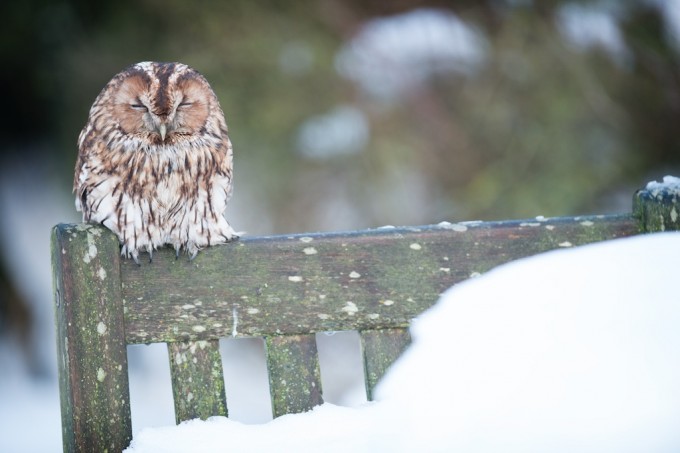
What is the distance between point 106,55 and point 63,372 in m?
3.12

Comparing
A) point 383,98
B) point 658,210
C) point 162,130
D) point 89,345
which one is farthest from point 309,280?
point 383,98

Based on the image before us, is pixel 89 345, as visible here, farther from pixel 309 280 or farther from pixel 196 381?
pixel 309 280

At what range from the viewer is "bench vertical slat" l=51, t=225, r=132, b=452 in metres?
1.53

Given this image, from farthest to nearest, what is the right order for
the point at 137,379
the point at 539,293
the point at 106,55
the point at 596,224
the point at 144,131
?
the point at 137,379 < the point at 106,55 < the point at 144,131 < the point at 596,224 < the point at 539,293

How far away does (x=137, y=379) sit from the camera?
518 centimetres

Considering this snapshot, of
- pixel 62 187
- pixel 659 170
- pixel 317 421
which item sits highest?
pixel 62 187

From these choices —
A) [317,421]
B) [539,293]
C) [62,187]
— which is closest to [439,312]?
[539,293]

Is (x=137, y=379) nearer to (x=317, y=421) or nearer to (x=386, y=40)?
(x=386, y=40)

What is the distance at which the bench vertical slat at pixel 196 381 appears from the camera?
1574 mm

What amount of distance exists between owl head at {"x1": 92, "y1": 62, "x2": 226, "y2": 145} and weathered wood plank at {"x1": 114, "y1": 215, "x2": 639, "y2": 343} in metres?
0.39

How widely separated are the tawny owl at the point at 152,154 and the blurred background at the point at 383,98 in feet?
7.58

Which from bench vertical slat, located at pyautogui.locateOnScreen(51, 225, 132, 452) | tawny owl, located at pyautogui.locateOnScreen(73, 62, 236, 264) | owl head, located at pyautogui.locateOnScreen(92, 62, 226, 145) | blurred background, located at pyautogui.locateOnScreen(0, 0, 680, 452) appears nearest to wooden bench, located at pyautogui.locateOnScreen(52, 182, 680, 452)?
bench vertical slat, located at pyautogui.locateOnScreen(51, 225, 132, 452)

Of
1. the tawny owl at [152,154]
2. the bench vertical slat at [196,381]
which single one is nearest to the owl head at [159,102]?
the tawny owl at [152,154]

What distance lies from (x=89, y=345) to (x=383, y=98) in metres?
3.20
